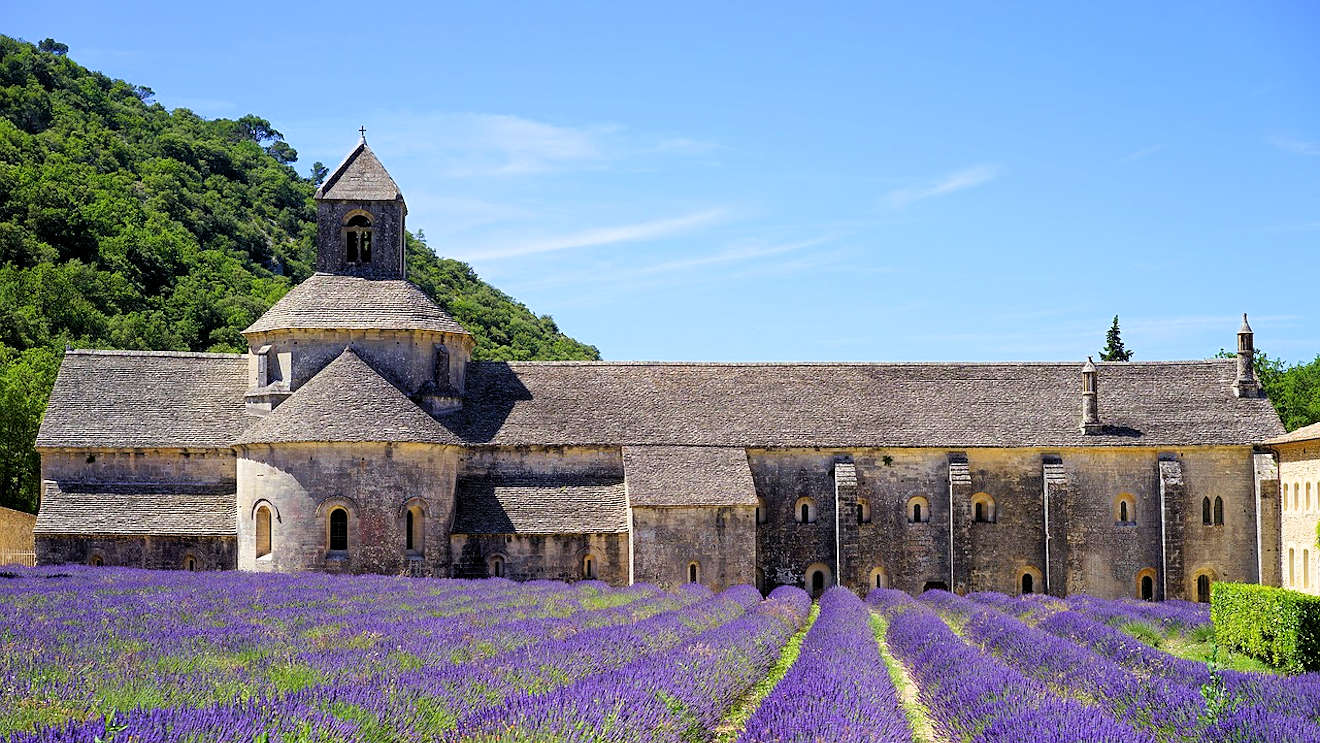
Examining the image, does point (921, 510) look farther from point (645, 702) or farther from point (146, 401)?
point (645, 702)

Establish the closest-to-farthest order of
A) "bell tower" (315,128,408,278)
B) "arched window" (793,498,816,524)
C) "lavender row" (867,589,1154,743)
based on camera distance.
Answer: "lavender row" (867,589,1154,743) < "arched window" (793,498,816,524) < "bell tower" (315,128,408,278)

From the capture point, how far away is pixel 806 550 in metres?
43.4

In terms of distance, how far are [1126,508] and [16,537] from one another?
1495 inches

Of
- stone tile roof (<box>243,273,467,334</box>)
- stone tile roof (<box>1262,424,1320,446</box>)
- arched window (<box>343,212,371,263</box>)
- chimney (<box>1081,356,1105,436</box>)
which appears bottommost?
stone tile roof (<box>1262,424,1320,446</box>)

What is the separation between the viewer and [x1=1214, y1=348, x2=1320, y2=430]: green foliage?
2945 inches

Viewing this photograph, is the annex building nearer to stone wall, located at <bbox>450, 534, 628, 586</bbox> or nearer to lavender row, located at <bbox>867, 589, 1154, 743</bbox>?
stone wall, located at <bbox>450, 534, 628, 586</bbox>

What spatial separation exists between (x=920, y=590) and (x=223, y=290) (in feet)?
193

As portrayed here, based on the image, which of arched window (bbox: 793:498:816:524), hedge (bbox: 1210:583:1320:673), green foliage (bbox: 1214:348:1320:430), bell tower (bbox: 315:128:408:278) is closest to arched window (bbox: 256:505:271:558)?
bell tower (bbox: 315:128:408:278)

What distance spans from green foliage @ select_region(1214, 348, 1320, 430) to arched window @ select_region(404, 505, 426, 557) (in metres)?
50.7

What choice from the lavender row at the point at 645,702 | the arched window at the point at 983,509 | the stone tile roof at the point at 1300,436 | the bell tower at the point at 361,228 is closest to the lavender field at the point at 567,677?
the lavender row at the point at 645,702

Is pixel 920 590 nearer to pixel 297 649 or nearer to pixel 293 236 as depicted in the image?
pixel 297 649

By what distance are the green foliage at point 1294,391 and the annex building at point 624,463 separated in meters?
31.5

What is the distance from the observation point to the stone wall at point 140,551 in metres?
39.9

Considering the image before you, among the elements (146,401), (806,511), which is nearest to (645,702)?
(806,511)
